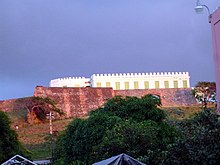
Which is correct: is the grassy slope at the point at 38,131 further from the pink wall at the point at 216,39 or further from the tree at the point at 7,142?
the pink wall at the point at 216,39

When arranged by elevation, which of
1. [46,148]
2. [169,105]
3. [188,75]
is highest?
[188,75]

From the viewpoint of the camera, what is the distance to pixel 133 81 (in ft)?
184

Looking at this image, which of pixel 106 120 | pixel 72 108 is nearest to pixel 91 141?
pixel 106 120

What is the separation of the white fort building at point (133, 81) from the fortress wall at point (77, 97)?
4406mm

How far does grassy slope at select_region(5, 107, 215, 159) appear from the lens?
28150 millimetres

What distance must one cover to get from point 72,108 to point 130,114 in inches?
1354

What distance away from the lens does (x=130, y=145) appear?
12961 millimetres

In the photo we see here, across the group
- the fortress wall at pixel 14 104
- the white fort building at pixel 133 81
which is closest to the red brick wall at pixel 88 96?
the fortress wall at pixel 14 104

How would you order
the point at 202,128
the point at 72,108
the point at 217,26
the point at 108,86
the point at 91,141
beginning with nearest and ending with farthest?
1. the point at 202,128
2. the point at 217,26
3. the point at 91,141
4. the point at 72,108
5. the point at 108,86

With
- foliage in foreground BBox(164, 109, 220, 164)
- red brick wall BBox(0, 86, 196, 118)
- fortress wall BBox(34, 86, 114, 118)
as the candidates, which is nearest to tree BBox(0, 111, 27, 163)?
foliage in foreground BBox(164, 109, 220, 164)

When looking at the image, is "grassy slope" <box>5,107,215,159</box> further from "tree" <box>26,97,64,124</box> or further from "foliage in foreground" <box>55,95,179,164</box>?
"foliage in foreground" <box>55,95,179,164</box>

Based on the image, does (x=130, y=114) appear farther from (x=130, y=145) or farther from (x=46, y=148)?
(x=46, y=148)

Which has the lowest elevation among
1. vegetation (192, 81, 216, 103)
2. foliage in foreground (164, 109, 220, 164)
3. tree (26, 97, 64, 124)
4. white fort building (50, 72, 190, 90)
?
foliage in foreground (164, 109, 220, 164)

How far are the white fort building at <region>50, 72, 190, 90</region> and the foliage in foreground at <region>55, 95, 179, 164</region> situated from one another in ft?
126
